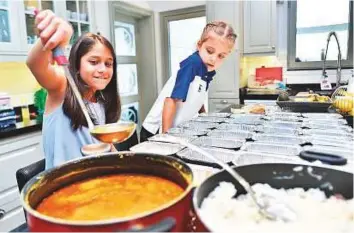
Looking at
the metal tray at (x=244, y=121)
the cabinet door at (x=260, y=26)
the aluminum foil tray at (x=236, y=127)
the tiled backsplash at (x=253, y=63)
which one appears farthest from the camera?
the tiled backsplash at (x=253, y=63)

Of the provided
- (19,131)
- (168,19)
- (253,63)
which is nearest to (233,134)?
A: (19,131)

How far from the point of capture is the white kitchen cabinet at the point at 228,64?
10.3 feet

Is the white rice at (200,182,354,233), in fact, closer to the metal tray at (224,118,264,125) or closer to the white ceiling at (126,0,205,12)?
the metal tray at (224,118,264,125)

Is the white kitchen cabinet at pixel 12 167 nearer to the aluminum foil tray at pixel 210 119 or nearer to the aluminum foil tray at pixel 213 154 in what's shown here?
the aluminum foil tray at pixel 210 119

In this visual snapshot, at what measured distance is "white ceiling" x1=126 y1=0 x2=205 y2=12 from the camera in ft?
11.4

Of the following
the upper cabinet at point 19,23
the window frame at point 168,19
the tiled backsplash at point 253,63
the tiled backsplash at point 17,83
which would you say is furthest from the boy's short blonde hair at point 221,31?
the window frame at point 168,19

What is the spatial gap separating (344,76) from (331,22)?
63 centimetres

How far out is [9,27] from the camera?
6.68 ft

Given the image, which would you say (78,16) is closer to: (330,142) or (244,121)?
(244,121)

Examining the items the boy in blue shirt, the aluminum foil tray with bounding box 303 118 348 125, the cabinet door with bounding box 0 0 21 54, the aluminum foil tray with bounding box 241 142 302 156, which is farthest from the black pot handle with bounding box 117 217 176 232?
the cabinet door with bounding box 0 0 21 54

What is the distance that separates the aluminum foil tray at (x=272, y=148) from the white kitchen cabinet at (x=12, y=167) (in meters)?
1.64

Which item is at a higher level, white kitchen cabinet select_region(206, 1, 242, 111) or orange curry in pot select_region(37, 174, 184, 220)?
white kitchen cabinet select_region(206, 1, 242, 111)

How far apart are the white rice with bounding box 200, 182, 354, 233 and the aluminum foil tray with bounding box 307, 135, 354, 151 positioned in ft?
1.13

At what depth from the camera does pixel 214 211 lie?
1.39 ft
